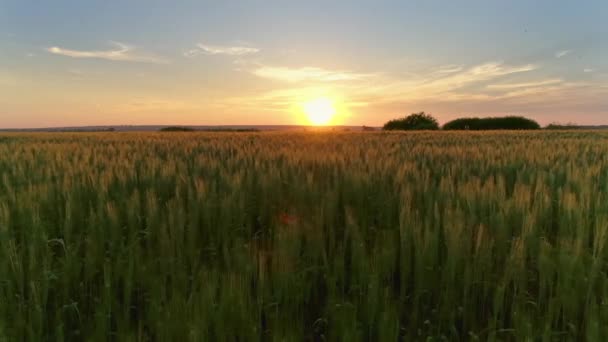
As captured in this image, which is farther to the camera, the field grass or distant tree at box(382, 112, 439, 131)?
distant tree at box(382, 112, 439, 131)

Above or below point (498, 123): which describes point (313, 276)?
below

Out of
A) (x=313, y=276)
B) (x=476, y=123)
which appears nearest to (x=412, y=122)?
(x=476, y=123)

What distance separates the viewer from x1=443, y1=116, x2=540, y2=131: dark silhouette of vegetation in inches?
1874

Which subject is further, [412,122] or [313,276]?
[412,122]

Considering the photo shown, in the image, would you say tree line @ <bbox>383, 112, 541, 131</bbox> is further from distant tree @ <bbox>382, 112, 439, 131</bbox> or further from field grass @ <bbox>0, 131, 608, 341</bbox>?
field grass @ <bbox>0, 131, 608, 341</bbox>

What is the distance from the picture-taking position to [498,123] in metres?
48.7

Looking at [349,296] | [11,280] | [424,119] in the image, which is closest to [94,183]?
[11,280]

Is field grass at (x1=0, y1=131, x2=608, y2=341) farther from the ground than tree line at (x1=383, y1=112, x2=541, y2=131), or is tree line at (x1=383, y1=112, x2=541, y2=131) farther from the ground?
tree line at (x1=383, y1=112, x2=541, y2=131)

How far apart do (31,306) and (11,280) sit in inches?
8.8

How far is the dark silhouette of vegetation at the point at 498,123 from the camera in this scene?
47.6 metres

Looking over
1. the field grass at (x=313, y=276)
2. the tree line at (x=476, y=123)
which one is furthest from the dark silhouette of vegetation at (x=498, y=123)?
the field grass at (x=313, y=276)

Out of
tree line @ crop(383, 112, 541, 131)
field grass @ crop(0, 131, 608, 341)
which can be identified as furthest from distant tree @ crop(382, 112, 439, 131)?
field grass @ crop(0, 131, 608, 341)

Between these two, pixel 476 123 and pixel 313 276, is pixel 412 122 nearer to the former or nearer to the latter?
pixel 476 123

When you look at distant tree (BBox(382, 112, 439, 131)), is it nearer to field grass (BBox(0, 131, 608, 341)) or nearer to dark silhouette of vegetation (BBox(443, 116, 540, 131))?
dark silhouette of vegetation (BBox(443, 116, 540, 131))
